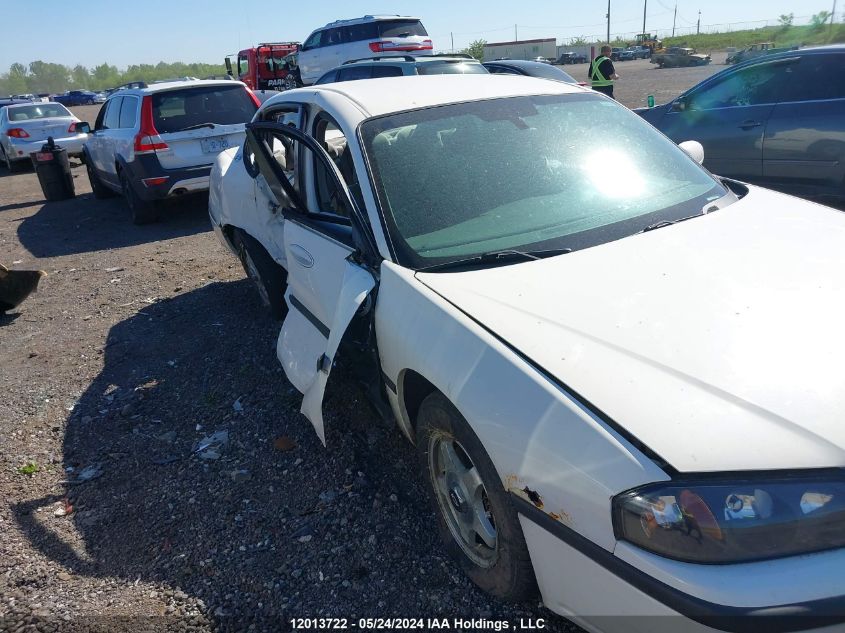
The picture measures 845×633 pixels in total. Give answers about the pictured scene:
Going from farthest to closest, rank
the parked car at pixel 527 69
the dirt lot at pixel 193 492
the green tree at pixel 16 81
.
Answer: the green tree at pixel 16 81, the parked car at pixel 527 69, the dirt lot at pixel 193 492

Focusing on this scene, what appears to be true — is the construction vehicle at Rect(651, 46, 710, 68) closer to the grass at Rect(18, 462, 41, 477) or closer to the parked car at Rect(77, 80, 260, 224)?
the parked car at Rect(77, 80, 260, 224)

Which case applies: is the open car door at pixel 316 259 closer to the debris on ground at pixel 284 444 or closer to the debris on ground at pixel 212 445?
the debris on ground at pixel 284 444

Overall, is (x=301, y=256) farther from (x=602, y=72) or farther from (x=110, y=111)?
(x=602, y=72)

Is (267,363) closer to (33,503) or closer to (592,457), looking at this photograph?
(33,503)

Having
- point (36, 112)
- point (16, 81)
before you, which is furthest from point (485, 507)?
point (16, 81)

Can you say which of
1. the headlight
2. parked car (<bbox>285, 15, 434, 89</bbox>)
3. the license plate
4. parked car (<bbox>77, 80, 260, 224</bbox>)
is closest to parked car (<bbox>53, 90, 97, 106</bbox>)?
parked car (<bbox>285, 15, 434, 89</bbox>)

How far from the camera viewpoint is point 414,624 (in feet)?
7.57

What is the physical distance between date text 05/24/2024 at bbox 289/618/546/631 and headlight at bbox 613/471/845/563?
0.84 meters

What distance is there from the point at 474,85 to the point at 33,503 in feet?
10.2

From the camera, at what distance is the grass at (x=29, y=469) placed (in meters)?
3.50

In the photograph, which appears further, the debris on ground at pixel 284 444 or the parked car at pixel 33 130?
the parked car at pixel 33 130

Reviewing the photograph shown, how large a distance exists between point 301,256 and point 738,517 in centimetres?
242

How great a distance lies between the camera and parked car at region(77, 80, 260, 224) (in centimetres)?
822

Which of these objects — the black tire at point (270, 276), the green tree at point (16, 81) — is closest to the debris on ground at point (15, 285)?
the black tire at point (270, 276)
